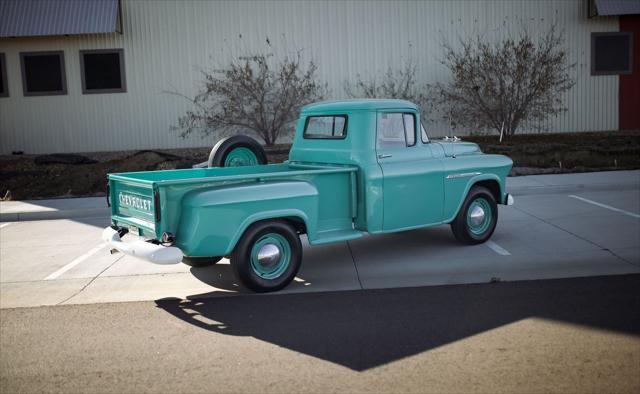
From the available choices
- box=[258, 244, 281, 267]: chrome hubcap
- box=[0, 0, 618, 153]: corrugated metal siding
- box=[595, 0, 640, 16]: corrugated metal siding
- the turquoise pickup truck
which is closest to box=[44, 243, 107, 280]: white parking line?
the turquoise pickup truck

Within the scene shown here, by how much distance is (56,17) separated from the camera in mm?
18031

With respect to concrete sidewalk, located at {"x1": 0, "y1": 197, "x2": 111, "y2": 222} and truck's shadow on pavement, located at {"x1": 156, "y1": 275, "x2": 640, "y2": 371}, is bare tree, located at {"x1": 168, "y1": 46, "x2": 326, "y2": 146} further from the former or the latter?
truck's shadow on pavement, located at {"x1": 156, "y1": 275, "x2": 640, "y2": 371}

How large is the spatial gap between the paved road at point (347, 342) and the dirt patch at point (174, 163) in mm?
8092

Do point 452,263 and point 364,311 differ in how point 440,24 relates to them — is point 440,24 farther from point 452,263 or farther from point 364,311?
point 364,311

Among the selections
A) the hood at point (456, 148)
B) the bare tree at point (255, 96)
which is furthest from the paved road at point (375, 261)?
the bare tree at point (255, 96)

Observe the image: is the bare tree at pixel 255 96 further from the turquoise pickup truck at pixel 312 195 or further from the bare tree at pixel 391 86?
the turquoise pickup truck at pixel 312 195

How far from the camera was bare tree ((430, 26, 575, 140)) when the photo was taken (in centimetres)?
1861

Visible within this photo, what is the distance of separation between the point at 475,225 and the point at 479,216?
0.42ft

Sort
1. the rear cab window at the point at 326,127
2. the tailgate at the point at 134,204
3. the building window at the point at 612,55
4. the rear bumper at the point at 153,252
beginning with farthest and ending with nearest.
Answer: the building window at the point at 612,55, the rear cab window at the point at 326,127, the tailgate at the point at 134,204, the rear bumper at the point at 153,252

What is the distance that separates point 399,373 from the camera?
4395mm

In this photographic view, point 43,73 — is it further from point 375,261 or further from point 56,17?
point 375,261

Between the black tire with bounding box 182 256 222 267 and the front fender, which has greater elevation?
the front fender

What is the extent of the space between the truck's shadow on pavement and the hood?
2130 mm

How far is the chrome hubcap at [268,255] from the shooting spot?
6.35 meters
